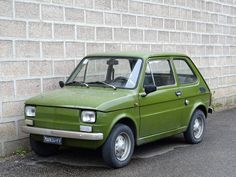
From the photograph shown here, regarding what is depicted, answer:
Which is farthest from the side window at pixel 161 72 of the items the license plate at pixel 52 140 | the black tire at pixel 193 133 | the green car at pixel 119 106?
the license plate at pixel 52 140

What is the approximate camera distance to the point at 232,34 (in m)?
15.1

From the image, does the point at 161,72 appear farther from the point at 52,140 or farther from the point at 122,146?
the point at 52,140

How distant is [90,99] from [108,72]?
1176mm

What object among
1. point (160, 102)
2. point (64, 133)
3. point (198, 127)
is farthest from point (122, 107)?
point (198, 127)

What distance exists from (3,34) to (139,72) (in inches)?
89.6

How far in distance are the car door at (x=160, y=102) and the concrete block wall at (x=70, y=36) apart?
1.82 metres

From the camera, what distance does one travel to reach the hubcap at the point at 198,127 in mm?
8695

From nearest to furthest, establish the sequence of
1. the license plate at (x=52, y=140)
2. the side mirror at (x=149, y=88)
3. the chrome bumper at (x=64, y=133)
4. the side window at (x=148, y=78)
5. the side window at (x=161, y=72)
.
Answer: the chrome bumper at (x=64, y=133)
the license plate at (x=52, y=140)
the side mirror at (x=149, y=88)
the side window at (x=148, y=78)
the side window at (x=161, y=72)

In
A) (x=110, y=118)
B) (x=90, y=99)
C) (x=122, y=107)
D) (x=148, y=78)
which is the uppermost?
(x=148, y=78)

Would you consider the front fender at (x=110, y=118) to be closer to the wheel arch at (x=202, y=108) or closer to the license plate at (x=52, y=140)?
the license plate at (x=52, y=140)

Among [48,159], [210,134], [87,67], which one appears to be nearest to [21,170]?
[48,159]

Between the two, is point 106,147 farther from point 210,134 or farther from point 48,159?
point 210,134

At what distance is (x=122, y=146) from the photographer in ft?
22.3

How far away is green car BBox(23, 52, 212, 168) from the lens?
6434 mm
